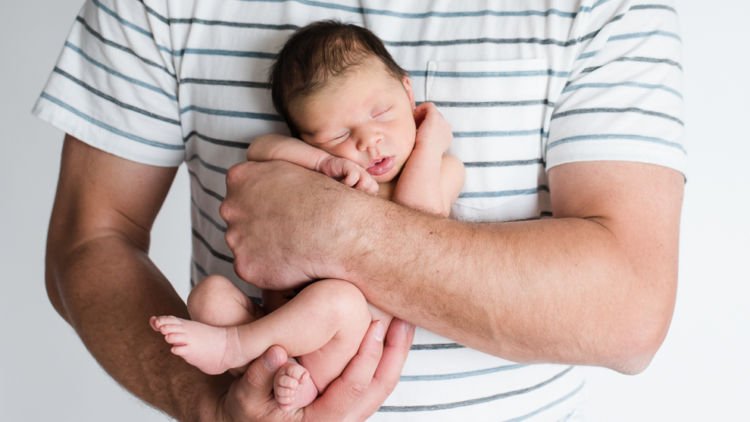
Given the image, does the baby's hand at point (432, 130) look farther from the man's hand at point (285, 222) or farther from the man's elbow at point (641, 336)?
the man's elbow at point (641, 336)

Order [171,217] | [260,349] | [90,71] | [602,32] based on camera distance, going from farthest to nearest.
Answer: [171,217] → [90,71] → [602,32] → [260,349]

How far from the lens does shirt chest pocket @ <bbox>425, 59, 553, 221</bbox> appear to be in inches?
56.9

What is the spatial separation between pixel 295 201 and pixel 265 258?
10 cm

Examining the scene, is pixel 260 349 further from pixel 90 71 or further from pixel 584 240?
pixel 90 71

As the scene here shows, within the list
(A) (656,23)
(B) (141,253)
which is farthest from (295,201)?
(A) (656,23)

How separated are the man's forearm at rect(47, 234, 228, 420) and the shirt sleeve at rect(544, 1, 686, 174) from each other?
0.67 m

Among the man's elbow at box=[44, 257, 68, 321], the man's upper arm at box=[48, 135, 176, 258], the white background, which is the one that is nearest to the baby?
the man's upper arm at box=[48, 135, 176, 258]

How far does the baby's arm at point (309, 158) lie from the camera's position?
1.38 meters

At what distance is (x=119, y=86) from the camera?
62.7 inches

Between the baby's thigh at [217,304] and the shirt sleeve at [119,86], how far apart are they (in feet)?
1.26

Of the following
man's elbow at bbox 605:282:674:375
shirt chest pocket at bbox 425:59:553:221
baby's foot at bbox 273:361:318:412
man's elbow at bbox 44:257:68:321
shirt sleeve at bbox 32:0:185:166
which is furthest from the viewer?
man's elbow at bbox 44:257:68:321

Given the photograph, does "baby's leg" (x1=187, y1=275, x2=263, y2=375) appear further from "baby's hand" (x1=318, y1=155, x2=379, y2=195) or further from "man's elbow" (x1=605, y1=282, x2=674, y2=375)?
"man's elbow" (x1=605, y1=282, x2=674, y2=375)

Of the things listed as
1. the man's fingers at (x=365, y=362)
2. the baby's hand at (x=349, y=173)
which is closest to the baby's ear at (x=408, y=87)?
the baby's hand at (x=349, y=173)

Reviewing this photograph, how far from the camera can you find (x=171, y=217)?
106 inches
